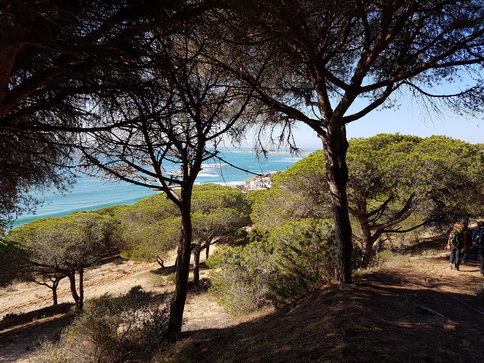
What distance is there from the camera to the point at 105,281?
16250 mm

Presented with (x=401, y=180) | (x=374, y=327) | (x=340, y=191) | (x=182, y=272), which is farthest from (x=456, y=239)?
(x=182, y=272)

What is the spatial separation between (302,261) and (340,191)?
5.62ft

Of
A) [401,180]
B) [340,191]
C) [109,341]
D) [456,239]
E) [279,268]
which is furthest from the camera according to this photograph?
[401,180]

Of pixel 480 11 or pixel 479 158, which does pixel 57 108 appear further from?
pixel 479 158

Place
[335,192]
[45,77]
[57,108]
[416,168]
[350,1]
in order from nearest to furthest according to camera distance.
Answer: [45,77], [57,108], [350,1], [335,192], [416,168]

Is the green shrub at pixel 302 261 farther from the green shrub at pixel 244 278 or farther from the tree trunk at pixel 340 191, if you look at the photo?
the tree trunk at pixel 340 191

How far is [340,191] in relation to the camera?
14.0 feet

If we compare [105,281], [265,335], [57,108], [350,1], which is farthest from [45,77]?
[105,281]

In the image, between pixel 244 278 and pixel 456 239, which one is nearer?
pixel 244 278

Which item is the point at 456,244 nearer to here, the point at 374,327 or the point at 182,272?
the point at 374,327

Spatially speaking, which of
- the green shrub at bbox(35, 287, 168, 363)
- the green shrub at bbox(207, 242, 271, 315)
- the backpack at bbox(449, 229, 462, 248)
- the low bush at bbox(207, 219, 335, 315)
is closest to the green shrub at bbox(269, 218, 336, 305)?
the low bush at bbox(207, 219, 335, 315)

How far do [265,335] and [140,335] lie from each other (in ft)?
6.27

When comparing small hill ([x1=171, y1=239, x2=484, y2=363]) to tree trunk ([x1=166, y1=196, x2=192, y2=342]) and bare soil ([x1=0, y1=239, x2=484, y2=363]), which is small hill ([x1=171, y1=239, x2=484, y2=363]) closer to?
bare soil ([x1=0, y1=239, x2=484, y2=363])

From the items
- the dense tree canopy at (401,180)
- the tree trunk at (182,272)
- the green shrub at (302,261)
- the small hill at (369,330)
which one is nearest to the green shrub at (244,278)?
the green shrub at (302,261)
